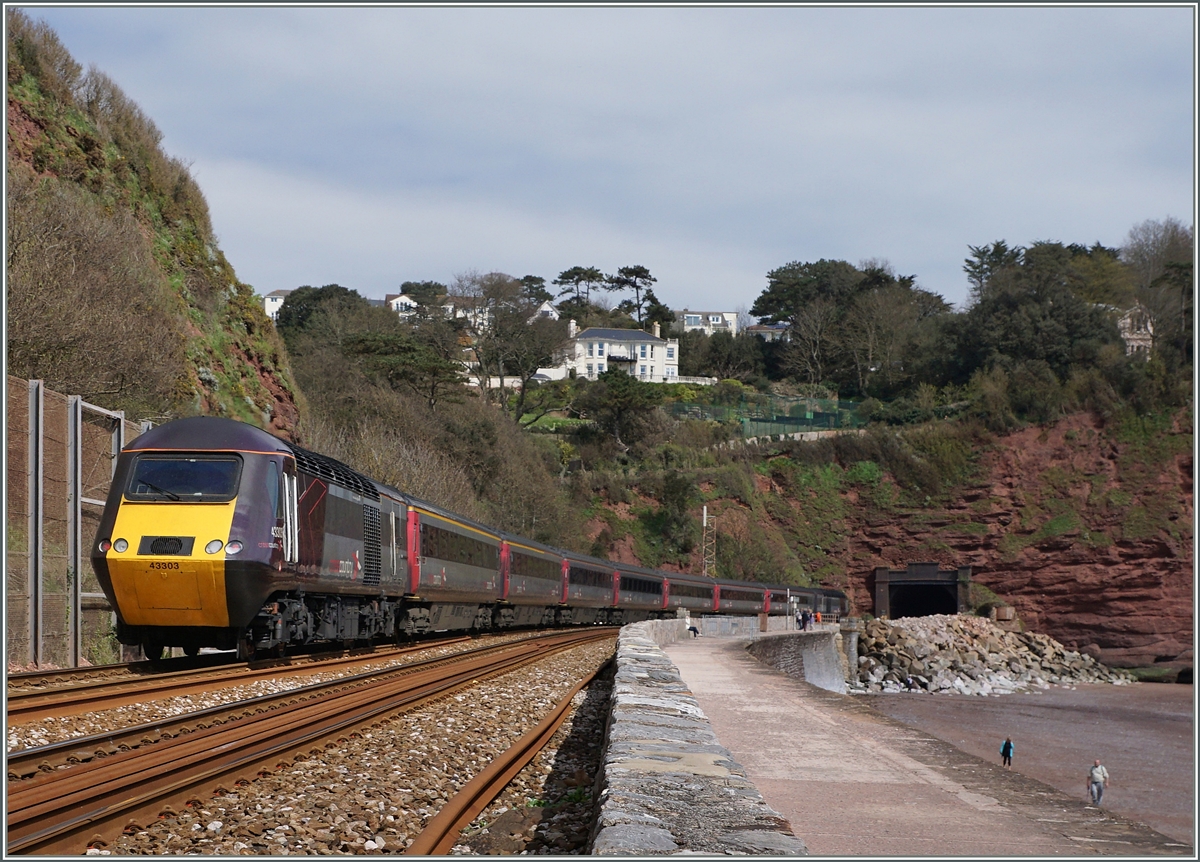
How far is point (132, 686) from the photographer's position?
10.7 metres

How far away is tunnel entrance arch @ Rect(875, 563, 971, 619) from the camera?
7569 cm

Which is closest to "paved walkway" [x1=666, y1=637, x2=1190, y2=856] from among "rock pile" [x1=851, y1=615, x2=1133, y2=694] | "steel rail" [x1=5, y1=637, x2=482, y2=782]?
"steel rail" [x1=5, y1=637, x2=482, y2=782]

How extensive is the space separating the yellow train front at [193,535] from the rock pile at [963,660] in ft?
150

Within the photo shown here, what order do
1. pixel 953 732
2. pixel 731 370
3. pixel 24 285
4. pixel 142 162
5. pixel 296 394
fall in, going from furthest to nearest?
pixel 731 370 → pixel 953 732 → pixel 296 394 → pixel 142 162 → pixel 24 285

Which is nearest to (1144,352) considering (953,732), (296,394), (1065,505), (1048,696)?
(1065,505)

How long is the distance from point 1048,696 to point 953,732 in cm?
1852

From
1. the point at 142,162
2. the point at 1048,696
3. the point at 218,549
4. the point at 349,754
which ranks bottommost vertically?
the point at 1048,696

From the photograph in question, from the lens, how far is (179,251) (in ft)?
108

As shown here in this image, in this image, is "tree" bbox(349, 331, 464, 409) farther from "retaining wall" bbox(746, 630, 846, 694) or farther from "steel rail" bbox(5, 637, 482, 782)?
"steel rail" bbox(5, 637, 482, 782)

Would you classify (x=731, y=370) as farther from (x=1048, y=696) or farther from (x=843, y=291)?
(x=1048, y=696)

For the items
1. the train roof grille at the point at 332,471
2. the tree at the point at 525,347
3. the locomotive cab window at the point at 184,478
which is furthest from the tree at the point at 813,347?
the locomotive cab window at the point at 184,478

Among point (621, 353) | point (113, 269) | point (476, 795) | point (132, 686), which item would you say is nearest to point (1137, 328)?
point (621, 353)

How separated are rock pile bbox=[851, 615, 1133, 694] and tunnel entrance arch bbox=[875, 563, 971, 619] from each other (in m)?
4.66

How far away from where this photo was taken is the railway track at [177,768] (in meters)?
5.34
